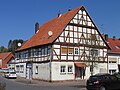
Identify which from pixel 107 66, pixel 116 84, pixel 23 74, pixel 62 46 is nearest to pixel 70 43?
pixel 62 46

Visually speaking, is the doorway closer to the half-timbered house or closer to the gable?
the gable

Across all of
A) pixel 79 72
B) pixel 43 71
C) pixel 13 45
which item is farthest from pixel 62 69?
pixel 13 45

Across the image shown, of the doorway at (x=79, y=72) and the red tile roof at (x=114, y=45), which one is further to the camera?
the red tile roof at (x=114, y=45)

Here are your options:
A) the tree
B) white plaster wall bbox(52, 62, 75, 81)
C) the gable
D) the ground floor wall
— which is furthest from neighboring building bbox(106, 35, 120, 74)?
the tree

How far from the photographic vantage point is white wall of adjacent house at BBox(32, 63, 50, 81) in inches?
1544

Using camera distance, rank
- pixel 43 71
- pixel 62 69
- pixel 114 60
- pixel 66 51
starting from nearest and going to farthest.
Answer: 1. pixel 62 69
2. pixel 66 51
3. pixel 43 71
4. pixel 114 60

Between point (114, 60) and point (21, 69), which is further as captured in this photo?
point (21, 69)

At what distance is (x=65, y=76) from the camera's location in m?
39.5

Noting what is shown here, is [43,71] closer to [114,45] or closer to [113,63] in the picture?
[113,63]

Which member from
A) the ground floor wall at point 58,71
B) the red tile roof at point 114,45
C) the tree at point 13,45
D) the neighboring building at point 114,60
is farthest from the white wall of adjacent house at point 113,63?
the tree at point 13,45

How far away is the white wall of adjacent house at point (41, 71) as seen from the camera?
129 feet

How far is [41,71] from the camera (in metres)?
41.3

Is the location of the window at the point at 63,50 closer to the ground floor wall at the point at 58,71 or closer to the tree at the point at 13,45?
the ground floor wall at the point at 58,71

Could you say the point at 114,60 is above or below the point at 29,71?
above
